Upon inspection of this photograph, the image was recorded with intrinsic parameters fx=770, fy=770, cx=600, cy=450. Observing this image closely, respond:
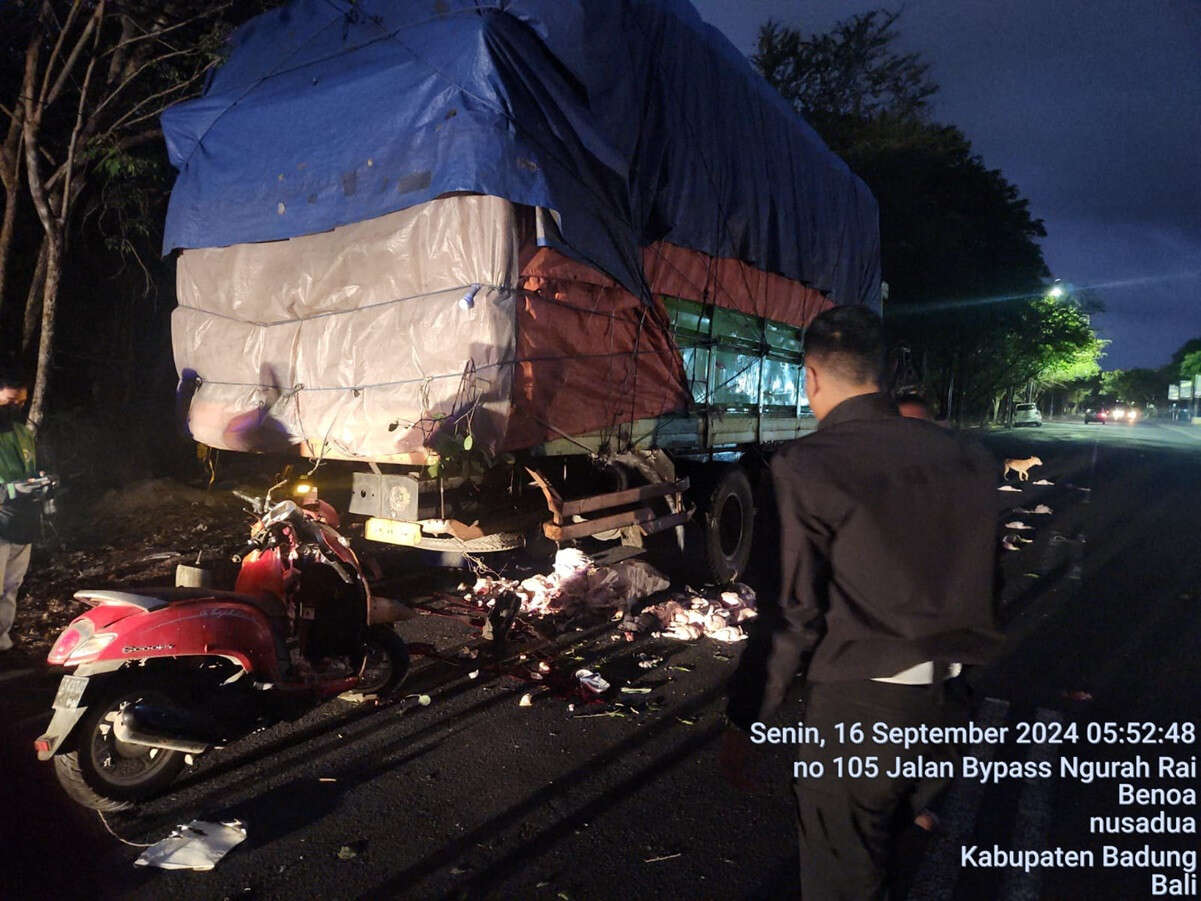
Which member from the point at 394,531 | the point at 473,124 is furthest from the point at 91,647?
the point at 473,124

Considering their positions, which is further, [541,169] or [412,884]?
[541,169]

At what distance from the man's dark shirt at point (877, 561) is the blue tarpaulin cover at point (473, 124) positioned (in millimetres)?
3072

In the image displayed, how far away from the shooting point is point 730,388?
24.7 ft

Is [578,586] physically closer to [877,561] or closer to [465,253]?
[465,253]

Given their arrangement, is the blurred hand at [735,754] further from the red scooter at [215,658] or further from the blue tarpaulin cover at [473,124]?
the blue tarpaulin cover at [473,124]

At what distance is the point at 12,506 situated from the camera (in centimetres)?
475

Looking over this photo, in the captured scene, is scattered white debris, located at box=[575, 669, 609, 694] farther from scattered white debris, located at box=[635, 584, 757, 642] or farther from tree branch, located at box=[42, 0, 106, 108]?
tree branch, located at box=[42, 0, 106, 108]

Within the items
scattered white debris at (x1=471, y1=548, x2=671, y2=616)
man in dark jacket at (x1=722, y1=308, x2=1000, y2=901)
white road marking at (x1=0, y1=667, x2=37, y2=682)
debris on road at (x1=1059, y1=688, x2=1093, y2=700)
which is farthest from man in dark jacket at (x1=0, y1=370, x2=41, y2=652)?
debris on road at (x1=1059, y1=688, x2=1093, y2=700)

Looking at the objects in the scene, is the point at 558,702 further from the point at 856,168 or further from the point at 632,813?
the point at 856,168

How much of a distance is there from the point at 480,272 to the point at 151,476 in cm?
677

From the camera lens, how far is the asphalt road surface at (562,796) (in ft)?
9.04

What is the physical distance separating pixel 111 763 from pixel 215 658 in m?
0.54

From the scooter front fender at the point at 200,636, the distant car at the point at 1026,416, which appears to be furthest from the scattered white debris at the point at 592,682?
the distant car at the point at 1026,416

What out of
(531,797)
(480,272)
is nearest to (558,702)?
(531,797)
